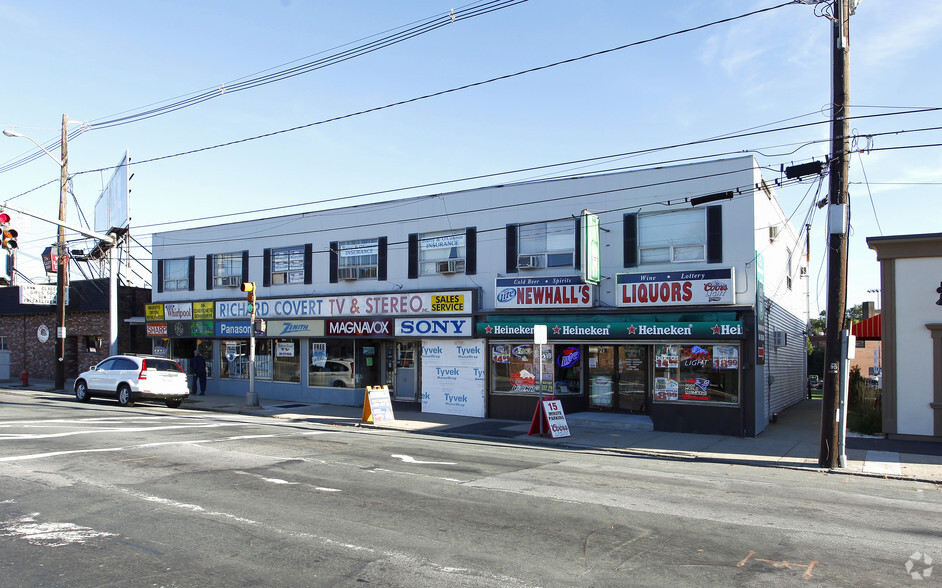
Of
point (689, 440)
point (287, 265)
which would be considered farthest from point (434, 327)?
point (689, 440)

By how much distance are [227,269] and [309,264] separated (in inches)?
183

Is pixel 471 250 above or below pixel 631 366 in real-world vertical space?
above

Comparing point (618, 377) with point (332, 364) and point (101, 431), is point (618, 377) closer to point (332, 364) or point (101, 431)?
Answer: point (332, 364)

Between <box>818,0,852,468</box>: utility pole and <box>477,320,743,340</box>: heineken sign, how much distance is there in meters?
3.40

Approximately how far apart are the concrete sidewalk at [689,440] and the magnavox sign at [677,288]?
11.0ft

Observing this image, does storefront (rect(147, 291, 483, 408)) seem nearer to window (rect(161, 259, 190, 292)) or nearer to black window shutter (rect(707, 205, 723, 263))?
window (rect(161, 259, 190, 292))

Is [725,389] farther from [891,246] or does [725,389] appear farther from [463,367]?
[463,367]

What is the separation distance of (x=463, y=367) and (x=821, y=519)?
13.4 metres

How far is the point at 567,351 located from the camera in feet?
64.6

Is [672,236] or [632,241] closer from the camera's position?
[672,236]

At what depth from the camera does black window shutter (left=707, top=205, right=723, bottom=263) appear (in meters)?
17.3

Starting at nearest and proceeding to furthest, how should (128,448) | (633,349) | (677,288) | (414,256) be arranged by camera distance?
(128,448), (677,288), (633,349), (414,256)

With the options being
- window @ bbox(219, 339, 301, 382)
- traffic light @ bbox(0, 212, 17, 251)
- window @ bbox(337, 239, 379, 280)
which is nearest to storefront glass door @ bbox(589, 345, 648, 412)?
window @ bbox(337, 239, 379, 280)

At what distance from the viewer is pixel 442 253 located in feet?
71.8
